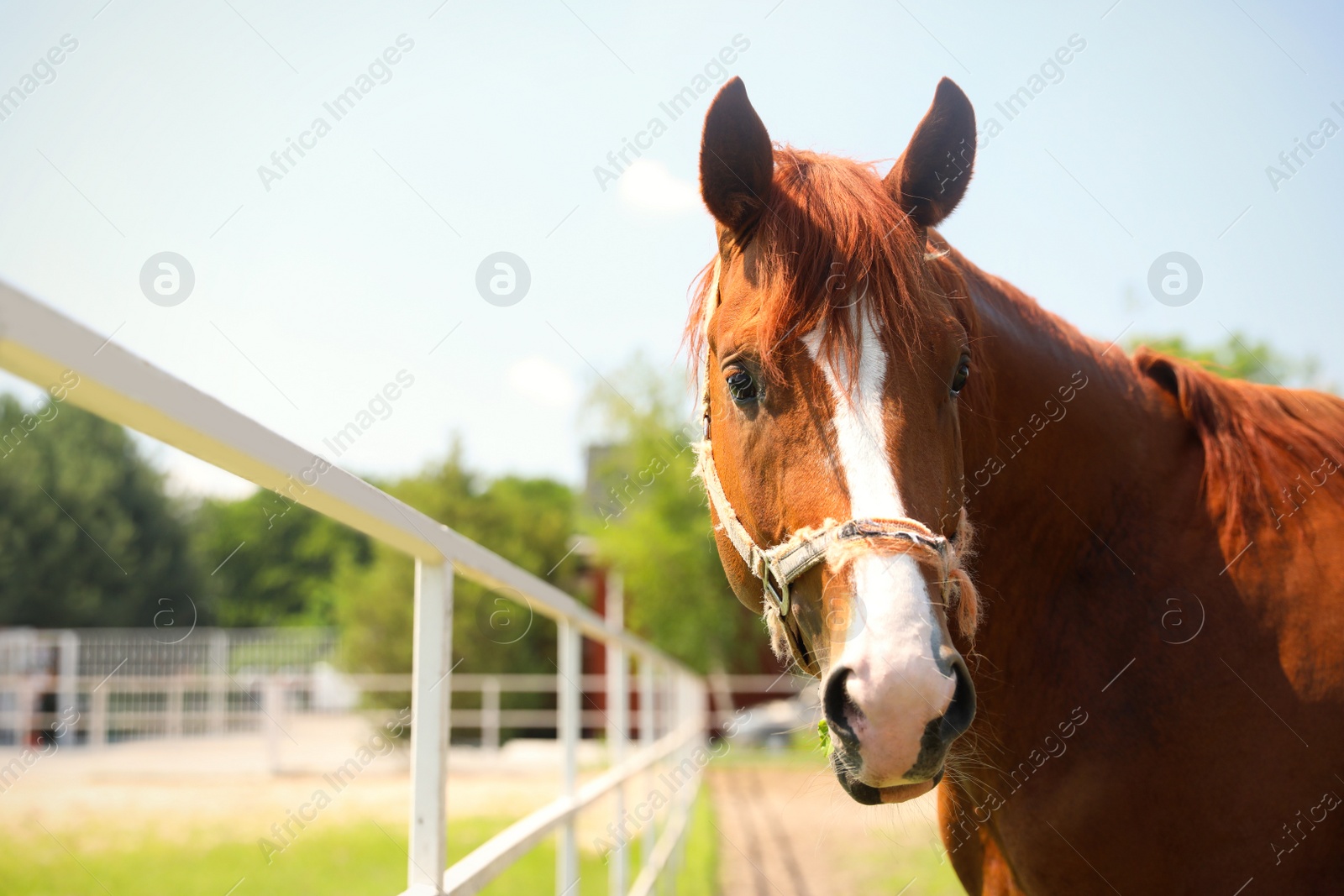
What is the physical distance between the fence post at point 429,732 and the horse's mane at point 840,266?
71 cm

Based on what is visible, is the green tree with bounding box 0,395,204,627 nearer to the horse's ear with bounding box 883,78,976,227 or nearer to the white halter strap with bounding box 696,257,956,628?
the white halter strap with bounding box 696,257,956,628

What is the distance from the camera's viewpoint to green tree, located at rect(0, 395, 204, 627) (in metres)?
15.6

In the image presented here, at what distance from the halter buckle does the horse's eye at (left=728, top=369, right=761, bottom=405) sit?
0.98 feet

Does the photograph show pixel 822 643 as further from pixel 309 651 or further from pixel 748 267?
pixel 309 651

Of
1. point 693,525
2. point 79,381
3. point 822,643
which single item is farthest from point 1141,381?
point 693,525

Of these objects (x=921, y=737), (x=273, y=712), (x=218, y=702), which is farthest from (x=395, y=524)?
(x=218, y=702)

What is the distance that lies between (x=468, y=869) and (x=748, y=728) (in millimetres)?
18575

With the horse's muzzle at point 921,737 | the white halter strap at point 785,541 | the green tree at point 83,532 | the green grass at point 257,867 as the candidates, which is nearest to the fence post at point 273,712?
the green tree at point 83,532

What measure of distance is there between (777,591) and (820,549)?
0.72ft

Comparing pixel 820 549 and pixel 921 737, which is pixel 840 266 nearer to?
pixel 820 549

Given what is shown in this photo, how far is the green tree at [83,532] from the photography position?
15.6 meters

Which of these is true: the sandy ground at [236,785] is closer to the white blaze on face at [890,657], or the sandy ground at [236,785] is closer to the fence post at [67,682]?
the fence post at [67,682]

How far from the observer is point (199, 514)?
2494 centimetres

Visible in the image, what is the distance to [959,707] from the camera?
4.13ft
